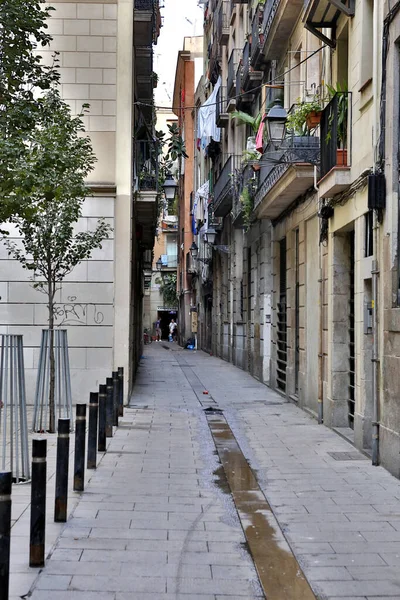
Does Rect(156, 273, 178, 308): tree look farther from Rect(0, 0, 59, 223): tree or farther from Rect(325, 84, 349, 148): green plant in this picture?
Rect(0, 0, 59, 223): tree

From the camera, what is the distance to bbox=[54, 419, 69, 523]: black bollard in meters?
6.69

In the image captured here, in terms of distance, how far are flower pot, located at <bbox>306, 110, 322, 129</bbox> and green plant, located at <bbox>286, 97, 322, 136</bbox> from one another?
0.04 meters

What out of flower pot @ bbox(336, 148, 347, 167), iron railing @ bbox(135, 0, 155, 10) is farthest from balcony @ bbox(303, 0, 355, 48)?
iron railing @ bbox(135, 0, 155, 10)

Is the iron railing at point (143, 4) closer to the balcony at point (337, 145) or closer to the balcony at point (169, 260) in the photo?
the balcony at point (337, 145)

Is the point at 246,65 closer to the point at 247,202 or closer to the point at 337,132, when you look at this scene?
the point at 247,202

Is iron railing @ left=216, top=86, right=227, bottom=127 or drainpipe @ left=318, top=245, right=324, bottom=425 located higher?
iron railing @ left=216, top=86, right=227, bottom=127

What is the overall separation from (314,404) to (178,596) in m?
9.43

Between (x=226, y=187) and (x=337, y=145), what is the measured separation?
1455 centimetres

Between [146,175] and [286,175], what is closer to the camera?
[286,175]

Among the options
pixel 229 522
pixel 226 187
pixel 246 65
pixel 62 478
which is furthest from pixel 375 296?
pixel 226 187

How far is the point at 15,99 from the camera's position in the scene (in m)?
8.81

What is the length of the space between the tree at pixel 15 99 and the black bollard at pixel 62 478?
8.83 ft

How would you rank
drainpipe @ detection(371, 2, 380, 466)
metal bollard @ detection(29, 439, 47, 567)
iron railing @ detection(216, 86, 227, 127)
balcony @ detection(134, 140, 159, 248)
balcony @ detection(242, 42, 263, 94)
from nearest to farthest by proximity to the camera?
metal bollard @ detection(29, 439, 47, 567) < drainpipe @ detection(371, 2, 380, 466) < balcony @ detection(134, 140, 159, 248) < balcony @ detection(242, 42, 263, 94) < iron railing @ detection(216, 86, 227, 127)

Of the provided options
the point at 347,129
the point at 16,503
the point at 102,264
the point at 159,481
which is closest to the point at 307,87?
the point at 347,129
